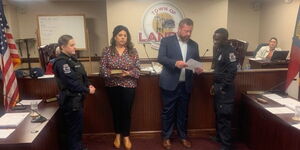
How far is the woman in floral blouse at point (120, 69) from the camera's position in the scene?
3.04 metres

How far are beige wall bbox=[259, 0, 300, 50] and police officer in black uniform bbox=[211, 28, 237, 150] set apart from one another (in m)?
3.74

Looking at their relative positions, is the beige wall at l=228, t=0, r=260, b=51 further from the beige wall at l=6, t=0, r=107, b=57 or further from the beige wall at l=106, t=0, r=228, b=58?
the beige wall at l=6, t=0, r=107, b=57

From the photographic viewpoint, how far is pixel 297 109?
2.58 meters

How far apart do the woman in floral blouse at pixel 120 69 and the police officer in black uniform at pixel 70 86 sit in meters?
0.29

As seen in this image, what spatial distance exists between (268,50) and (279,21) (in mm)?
943

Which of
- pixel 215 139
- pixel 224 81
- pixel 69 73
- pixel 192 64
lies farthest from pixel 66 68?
pixel 215 139

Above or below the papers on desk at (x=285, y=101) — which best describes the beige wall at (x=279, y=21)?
above

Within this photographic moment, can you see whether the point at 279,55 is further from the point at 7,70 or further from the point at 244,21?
the point at 7,70

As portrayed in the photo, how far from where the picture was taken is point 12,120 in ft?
8.74

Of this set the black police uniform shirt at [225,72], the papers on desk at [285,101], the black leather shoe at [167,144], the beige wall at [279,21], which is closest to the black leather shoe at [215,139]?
the black leather shoe at [167,144]

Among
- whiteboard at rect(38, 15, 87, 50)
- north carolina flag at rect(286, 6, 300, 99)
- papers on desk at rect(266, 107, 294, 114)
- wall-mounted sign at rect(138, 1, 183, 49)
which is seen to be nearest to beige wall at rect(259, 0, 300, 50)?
wall-mounted sign at rect(138, 1, 183, 49)

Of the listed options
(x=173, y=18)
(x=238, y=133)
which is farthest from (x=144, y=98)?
(x=173, y=18)

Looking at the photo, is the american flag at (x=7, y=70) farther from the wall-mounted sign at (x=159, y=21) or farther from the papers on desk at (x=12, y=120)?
the wall-mounted sign at (x=159, y=21)

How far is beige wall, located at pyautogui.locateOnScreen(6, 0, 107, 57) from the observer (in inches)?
271
